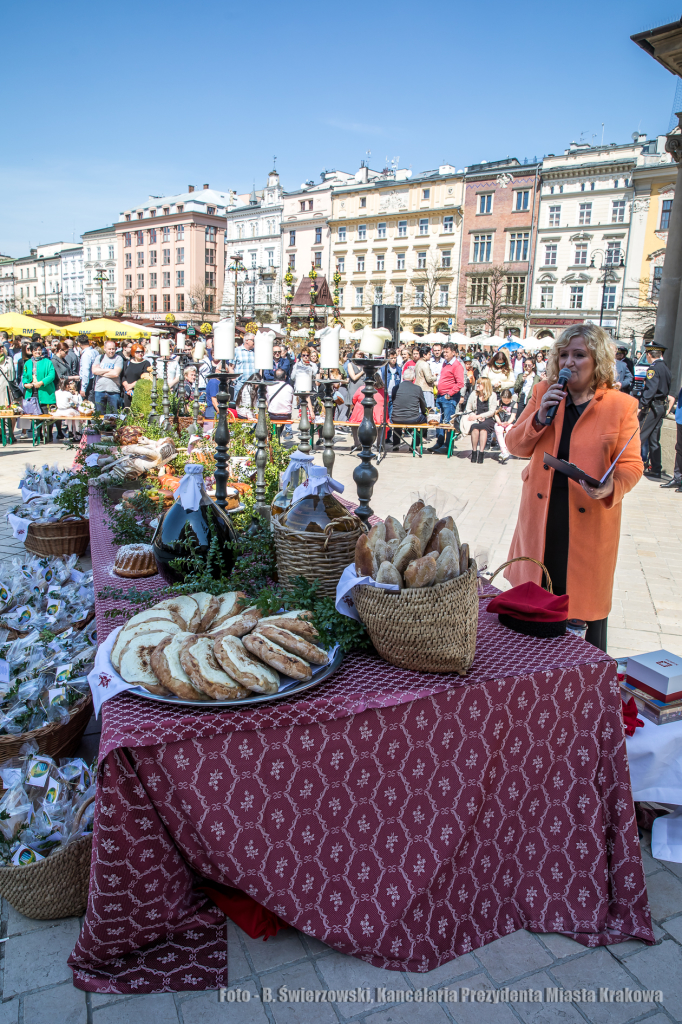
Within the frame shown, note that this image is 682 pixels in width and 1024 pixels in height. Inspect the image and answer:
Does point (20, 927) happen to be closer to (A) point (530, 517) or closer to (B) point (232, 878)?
(B) point (232, 878)

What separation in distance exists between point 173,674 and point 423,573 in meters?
0.70

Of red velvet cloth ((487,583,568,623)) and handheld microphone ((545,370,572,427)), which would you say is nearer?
red velvet cloth ((487,583,568,623))

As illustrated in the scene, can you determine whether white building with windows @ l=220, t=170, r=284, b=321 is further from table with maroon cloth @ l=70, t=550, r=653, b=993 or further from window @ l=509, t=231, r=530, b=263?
table with maroon cloth @ l=70, t=550, r=653, b=993

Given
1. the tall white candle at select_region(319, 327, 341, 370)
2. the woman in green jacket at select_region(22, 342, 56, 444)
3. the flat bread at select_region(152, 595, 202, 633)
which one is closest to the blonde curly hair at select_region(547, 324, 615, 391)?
the tall white candle at select_region(319, 327, 341, 370)

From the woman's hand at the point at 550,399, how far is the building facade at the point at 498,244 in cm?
4726

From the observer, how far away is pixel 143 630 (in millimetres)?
1856

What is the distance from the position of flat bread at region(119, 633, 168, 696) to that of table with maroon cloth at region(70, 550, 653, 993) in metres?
0.07

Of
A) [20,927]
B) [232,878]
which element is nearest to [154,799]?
[232,878]

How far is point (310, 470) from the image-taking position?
223cm

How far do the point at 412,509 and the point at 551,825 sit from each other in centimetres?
110

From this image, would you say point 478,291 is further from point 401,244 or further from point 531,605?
point 531,605

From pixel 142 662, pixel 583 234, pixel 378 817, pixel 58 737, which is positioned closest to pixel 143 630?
pixel 142 662

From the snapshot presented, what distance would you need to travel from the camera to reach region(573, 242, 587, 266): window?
45.8m

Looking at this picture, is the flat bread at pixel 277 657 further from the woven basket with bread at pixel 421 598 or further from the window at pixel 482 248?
the window at pixel 482 248
